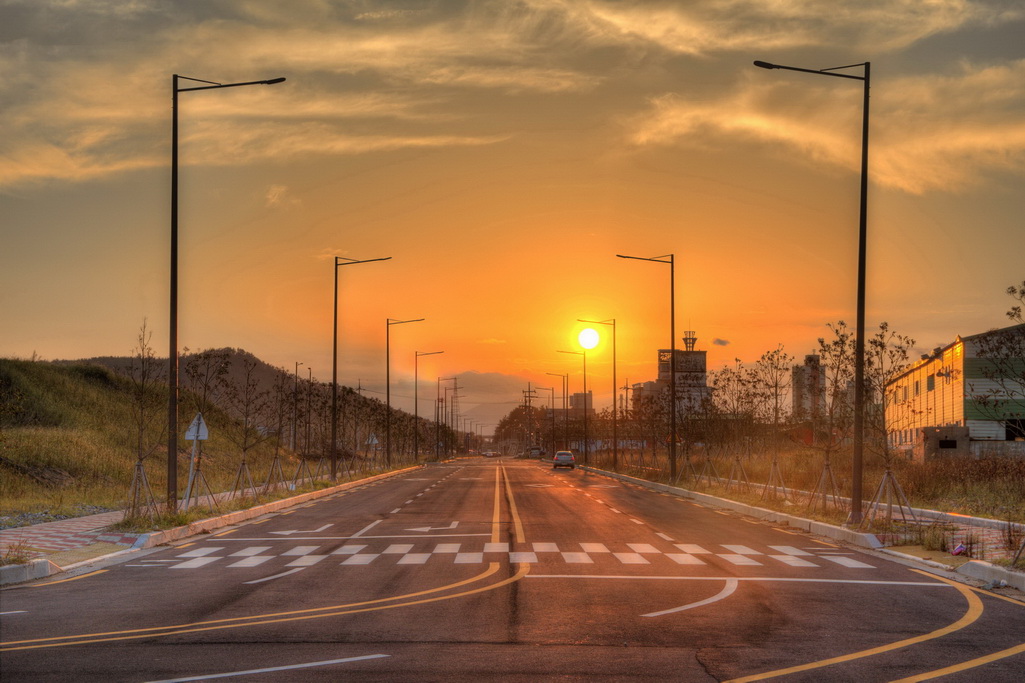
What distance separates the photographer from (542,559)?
Answer: 18234 millimetres

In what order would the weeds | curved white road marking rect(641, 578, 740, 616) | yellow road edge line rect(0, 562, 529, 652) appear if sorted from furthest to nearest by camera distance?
the weeds
curved white road marking rect(641, 578, 740, 616)
yellow road edge line rect(0, 562, 529, 652)

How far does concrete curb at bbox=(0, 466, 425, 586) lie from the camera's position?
611 inches

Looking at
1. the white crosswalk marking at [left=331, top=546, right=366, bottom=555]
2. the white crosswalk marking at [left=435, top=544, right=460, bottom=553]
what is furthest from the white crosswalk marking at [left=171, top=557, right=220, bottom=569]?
the white crosswalk marking at [left=435, top=544, right=460, bottom=553]

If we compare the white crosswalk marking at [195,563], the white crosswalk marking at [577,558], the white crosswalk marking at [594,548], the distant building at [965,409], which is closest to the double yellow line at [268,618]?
the white crosswalk marking at [577,558]

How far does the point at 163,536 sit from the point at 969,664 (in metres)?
16.3

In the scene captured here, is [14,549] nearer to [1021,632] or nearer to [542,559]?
[542,559]

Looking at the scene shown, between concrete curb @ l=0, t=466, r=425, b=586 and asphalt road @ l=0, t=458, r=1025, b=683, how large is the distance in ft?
1.91

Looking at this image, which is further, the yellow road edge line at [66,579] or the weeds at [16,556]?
the weeds at [16,556]

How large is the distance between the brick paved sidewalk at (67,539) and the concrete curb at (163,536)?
285mm

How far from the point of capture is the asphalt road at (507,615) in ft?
30.8

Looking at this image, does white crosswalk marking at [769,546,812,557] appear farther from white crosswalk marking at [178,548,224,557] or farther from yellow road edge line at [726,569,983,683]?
white crosswalk marking at [178,548,224,557]

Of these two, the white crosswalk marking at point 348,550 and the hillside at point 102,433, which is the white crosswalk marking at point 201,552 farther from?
the hillside at point 102,433

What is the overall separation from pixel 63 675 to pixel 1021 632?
31.6ft

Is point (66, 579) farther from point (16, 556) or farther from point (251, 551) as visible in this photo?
point (251, 551)
